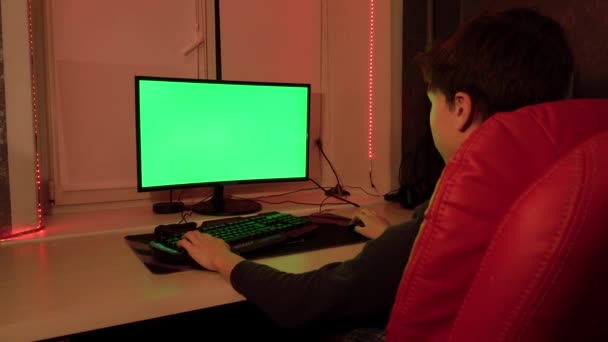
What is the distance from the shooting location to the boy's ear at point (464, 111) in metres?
0.75

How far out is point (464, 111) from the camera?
0.76m

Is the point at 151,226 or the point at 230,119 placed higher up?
the point at 230,119

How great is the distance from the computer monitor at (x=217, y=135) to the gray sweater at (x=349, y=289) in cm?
68

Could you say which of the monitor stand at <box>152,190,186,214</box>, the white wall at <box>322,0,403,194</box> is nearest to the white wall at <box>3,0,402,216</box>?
the white wall at <box>322,0,403,194</box>

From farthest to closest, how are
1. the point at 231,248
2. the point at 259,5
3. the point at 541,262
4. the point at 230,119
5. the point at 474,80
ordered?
the point at 259,5 → the point at 230,119 → the point at 231,248 → the point at 474,80 → the point at 541,262

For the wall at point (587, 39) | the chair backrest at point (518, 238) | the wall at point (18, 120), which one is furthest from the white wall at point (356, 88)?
the chair backrest at point (518, 238)

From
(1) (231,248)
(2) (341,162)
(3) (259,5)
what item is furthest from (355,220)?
(3) (259,5)

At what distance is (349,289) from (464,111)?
1.13 ft

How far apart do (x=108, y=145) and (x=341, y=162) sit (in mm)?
905

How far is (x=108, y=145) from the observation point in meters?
1.56

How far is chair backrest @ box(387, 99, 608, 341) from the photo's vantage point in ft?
1.31

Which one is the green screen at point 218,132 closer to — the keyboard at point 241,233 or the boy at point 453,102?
the keyboard at point 241,233

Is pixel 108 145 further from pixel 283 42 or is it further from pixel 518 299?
pixel 518 299

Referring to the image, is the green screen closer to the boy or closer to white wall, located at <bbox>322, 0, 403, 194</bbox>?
white wall, located at <bbox>322, 0, 403, 194</bbox>
